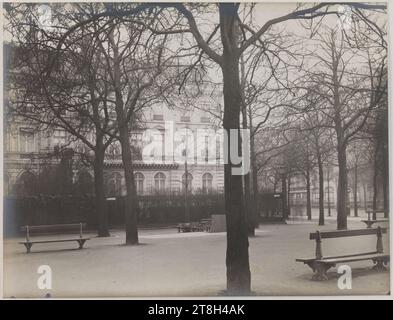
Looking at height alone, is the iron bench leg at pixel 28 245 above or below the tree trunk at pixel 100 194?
below

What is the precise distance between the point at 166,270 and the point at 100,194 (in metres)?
1.38

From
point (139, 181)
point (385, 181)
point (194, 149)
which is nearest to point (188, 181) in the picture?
point (194, 149)

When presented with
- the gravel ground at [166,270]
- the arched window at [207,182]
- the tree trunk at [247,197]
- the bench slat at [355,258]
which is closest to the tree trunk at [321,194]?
the gravel ground at [166,270]

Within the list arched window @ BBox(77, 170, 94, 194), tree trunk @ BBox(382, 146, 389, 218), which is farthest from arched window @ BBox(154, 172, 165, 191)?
tree trunk @ BBox(382, 146, 389, 218)

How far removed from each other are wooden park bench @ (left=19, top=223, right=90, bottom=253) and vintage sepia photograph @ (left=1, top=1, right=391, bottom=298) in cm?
2

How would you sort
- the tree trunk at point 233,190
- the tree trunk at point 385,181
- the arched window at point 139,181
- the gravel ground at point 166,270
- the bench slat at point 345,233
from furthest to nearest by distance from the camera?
the arched window at point 139,181
the tree trunk at point 385,181
the bench slat at point 345,233
the gravel ground at point 166,270
the tree trunk at point 233,190

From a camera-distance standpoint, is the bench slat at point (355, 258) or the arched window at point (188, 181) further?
the arched window at point (188, 181)

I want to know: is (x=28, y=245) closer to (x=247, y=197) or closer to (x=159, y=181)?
(x=159, y=181)

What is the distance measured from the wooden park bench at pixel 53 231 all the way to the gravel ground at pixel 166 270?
71 mm

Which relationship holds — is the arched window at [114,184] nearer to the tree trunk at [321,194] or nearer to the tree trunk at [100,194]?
the tree trunk at [100,194]

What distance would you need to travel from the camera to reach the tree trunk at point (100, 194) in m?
7.77

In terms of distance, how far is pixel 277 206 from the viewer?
26.0ft

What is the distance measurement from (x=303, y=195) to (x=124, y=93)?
2.80 m

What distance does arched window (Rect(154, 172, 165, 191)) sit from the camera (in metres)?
7.69
